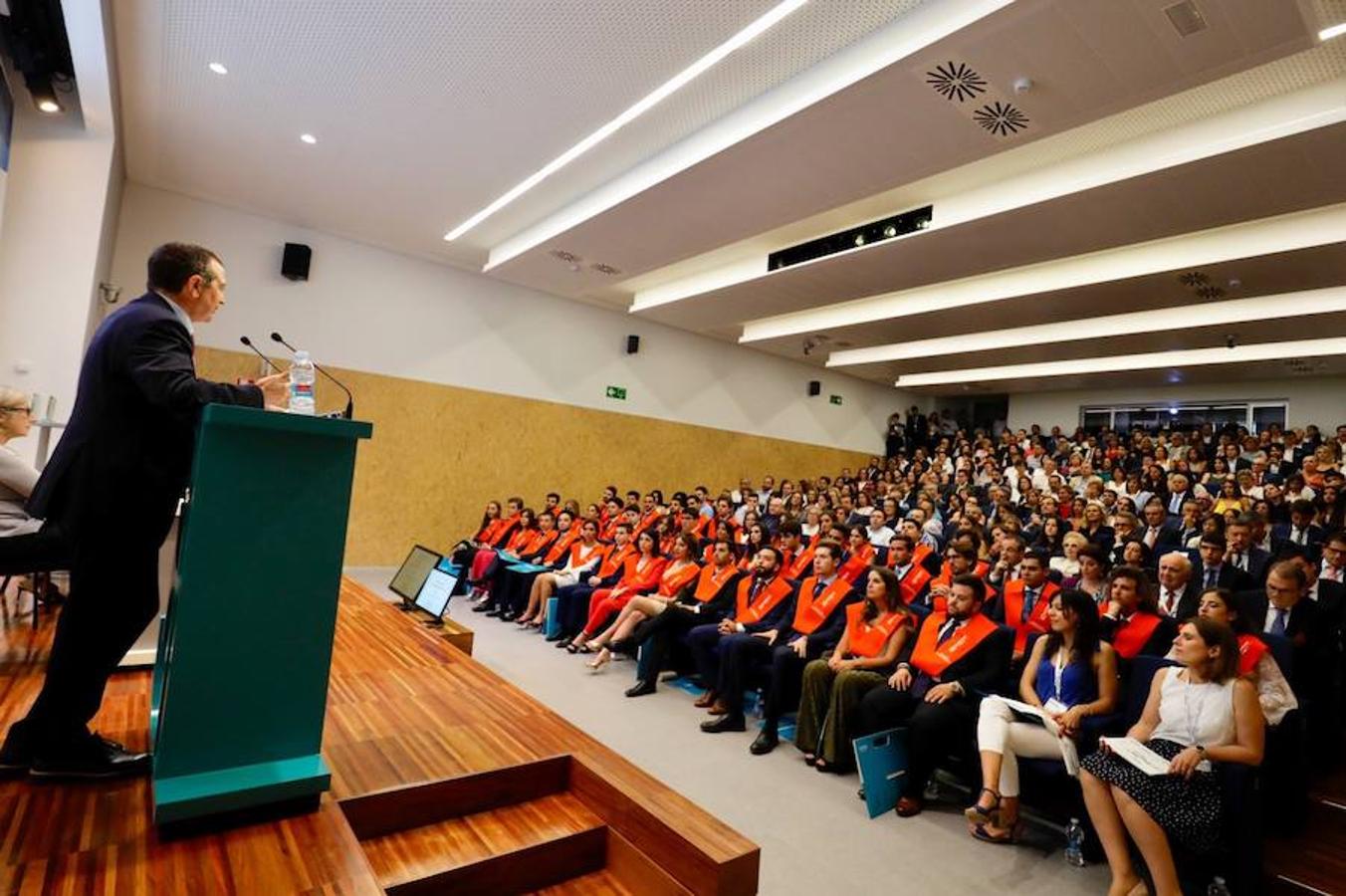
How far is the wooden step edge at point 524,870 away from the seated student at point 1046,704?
54.5 inches

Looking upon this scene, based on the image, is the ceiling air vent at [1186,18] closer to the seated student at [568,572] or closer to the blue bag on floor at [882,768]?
the blue bag on floor at [882,768]

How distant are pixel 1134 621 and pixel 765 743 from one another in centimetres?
163

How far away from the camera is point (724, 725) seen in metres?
3.13

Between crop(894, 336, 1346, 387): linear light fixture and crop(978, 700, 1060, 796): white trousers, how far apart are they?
7.03 m

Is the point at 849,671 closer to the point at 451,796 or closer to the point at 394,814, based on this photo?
the point at 451,796

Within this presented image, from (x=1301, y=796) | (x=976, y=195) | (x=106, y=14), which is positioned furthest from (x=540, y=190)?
(x=1301, y=796)

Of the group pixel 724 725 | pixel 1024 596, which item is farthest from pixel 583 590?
pixel 1024 596

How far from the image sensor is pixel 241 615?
50.8 inches

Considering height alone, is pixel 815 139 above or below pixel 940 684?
above

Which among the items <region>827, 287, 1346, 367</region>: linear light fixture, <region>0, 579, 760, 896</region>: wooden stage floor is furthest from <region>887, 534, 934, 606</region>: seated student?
<region>827, 287, 1346, 367</region>: linear light fixture

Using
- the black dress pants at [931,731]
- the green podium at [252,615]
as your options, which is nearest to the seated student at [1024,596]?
the black dress pants at [931,731]

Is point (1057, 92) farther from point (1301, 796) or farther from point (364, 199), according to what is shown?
point (364, 199)

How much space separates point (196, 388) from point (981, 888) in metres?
2.41

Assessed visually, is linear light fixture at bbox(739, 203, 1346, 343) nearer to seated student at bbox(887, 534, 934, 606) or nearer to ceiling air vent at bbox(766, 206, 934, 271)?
ceiling air vent at bbox(766, 206, 934, 271)
